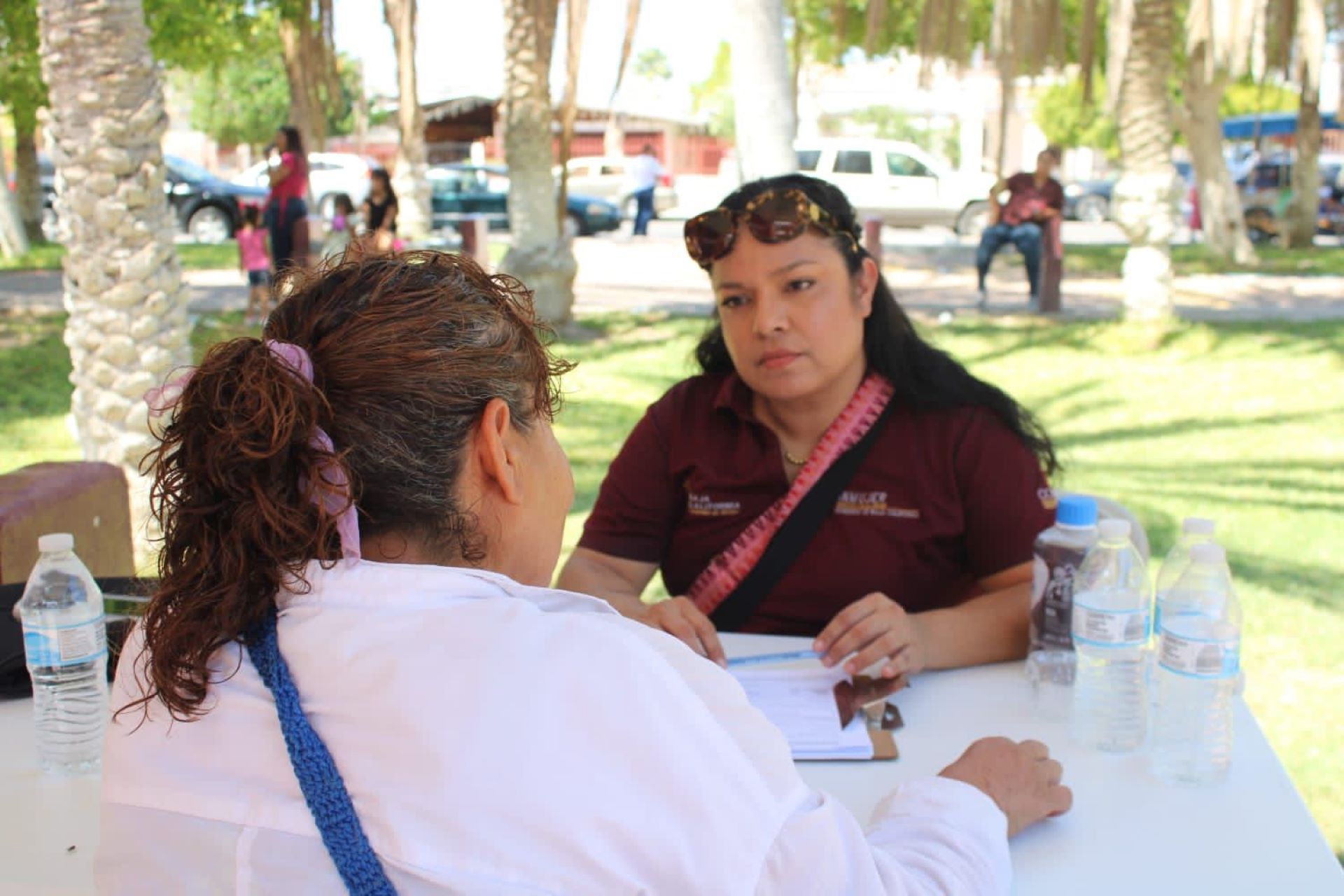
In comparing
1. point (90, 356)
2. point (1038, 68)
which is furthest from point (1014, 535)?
point (1038, 68)

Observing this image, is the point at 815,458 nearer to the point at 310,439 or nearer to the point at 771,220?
the point at 771,220

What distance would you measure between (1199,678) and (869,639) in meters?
0.54

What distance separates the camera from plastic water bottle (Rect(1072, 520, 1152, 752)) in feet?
6.28

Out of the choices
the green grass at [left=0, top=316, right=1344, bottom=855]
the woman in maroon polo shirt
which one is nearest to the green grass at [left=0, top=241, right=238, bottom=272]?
the green grass at [left=0, top=316, right=1344, bottom=855]

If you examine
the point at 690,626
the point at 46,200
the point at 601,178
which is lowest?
the point at 690,626

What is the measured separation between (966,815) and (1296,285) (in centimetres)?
1410

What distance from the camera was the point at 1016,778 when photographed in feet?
5.48

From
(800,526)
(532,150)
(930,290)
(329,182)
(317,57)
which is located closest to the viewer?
(800,526)

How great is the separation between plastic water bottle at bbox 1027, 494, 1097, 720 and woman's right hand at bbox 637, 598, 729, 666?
1.82 feet

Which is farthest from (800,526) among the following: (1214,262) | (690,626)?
(1214,262)

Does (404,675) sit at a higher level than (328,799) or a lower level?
higher

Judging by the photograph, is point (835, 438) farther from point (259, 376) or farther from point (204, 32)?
point (204, 32)

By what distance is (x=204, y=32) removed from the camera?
52.5 feet

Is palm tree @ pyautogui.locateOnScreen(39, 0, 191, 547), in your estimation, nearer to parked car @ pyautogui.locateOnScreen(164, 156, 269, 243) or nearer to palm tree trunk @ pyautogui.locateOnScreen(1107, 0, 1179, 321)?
palm tree trunk @ pyautogui.locateOnScreen(1107, 0, 1179, 321)
